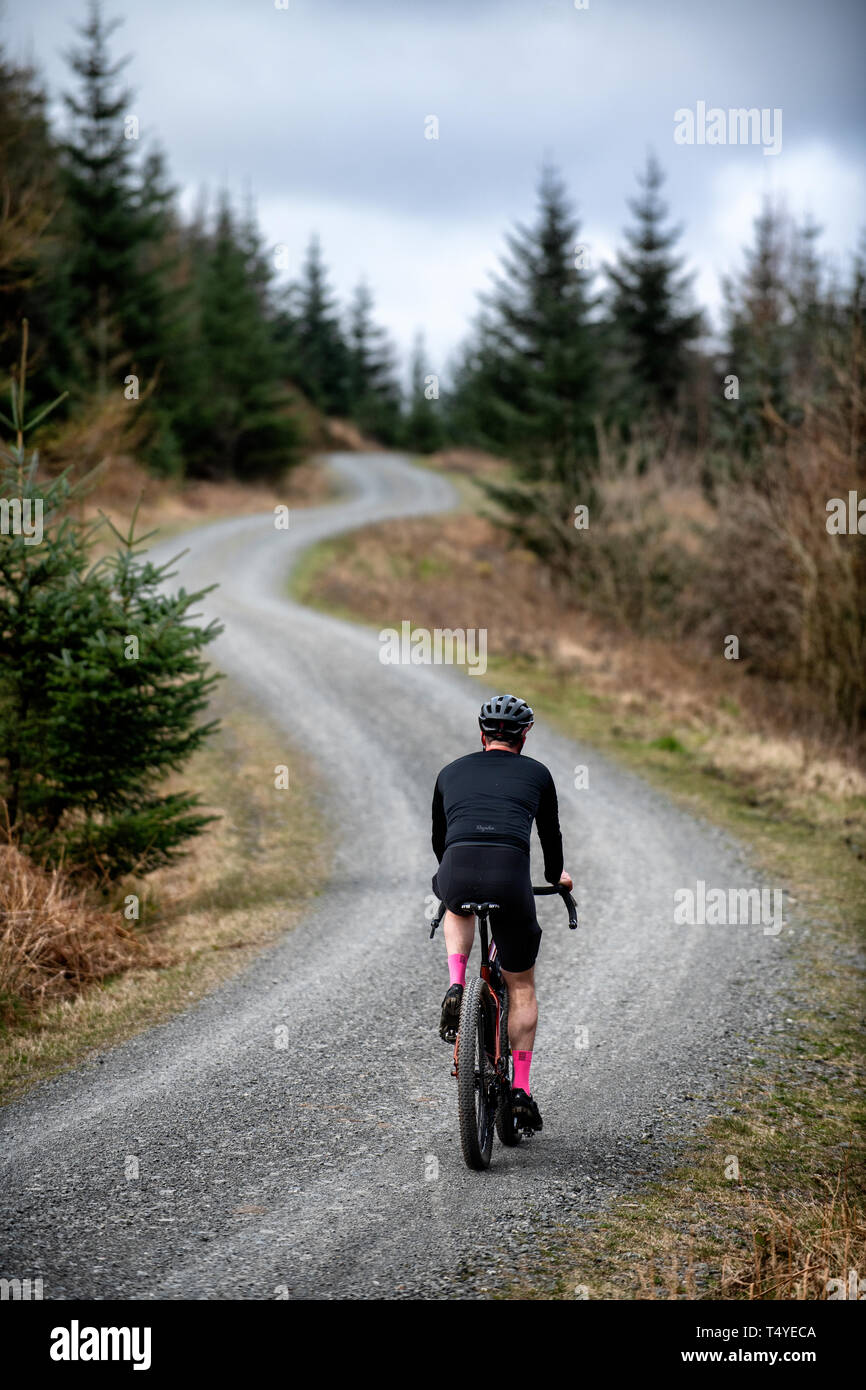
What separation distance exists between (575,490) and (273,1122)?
2070cm

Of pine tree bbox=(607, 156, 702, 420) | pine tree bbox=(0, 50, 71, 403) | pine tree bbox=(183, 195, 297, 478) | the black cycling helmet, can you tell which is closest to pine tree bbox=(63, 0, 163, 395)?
pine tree bbox=(0, 50, 71, 403)

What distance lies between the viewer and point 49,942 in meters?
7.43

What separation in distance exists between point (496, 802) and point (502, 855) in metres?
0.27

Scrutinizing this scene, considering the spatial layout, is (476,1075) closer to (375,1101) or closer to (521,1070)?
(521,1070)

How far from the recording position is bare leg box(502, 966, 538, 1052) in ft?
16.0

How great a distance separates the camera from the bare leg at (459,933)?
187 inches

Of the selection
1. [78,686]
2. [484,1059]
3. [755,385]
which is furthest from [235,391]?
[484,1059]

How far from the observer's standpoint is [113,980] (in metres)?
7.58

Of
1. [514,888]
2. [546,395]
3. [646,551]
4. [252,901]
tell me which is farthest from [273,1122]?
[546,395]

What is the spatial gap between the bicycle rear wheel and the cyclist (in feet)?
0.33

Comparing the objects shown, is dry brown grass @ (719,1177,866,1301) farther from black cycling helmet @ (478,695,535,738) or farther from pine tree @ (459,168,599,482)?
pine tree @ (459,168,599,482)

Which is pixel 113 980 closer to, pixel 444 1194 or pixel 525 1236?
pixel 444 1194

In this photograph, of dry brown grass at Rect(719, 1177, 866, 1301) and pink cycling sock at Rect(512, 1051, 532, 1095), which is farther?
pink cycling sock at Rect(512, 1051, 532, 1095)

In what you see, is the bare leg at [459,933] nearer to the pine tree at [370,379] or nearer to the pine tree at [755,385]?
the pine tree at [755,385]
